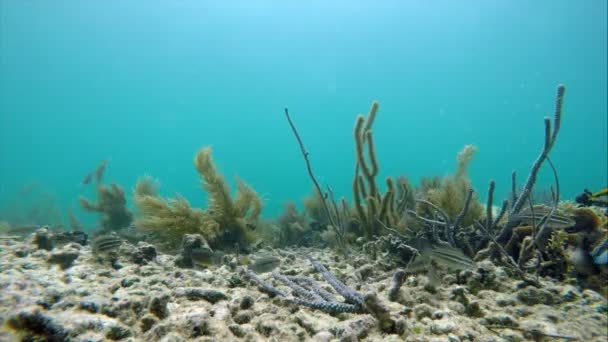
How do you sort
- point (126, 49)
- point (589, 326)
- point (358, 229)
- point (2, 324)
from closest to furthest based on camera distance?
→ point (2, 324) < point (589, 326) < point (358, 229) < point (126, 49)

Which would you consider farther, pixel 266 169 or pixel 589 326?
pixel 266 169

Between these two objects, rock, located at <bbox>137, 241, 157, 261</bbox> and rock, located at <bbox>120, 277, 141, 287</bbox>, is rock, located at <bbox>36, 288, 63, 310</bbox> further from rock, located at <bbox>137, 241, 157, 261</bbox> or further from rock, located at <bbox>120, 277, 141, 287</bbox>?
rock, located at <bbox>137, 241, 157, 261</bbox>

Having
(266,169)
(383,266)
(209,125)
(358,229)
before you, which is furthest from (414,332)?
(209,125)

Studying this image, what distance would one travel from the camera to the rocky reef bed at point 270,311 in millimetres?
1808

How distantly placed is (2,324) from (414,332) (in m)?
2.19

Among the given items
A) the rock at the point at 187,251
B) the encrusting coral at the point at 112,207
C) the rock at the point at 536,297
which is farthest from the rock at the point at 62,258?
the encrusting coral at the point at 112,207

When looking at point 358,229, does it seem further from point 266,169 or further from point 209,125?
point 209,125

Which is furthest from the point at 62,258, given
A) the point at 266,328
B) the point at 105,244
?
the point at 266,328

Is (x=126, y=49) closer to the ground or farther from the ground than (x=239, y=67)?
closer to the ground

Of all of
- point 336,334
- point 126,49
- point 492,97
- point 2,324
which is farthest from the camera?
point 492,97

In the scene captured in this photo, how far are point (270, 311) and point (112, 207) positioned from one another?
7.65 m

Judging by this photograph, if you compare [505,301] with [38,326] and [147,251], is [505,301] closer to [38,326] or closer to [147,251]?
[38,326]

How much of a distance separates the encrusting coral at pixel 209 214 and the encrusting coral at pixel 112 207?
3.13 metres

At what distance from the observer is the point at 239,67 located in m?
148
